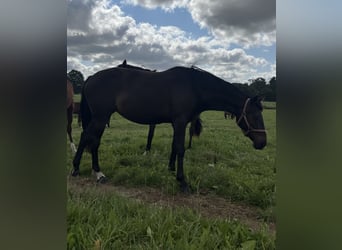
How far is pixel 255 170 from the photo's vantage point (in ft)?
7.94

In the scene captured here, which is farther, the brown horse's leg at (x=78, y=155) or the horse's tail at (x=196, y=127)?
the horse's tail at (x=196, y=127)

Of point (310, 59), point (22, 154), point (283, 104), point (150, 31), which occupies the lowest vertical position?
point (22, 154)

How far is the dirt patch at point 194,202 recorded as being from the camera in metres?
2.15

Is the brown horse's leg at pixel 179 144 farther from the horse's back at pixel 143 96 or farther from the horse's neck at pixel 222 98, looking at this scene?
the horse's neck at pixel 222 98

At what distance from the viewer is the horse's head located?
7.67ft

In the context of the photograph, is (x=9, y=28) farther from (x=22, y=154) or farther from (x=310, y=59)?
(x=310, y=59)

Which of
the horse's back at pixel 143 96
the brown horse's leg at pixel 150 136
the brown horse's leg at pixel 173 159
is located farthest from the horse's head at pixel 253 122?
the brown horse's leg at pixel 150 136

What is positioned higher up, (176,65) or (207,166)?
(176,65)

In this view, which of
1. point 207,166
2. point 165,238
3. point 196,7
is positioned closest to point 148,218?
point 165,238

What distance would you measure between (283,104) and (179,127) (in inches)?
82.7

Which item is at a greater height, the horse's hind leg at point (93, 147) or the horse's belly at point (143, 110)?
the horse's belly at point (143, 110)

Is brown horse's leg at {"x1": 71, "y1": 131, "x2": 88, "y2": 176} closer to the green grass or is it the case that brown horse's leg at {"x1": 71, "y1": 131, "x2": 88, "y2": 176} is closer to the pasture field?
the pasture field

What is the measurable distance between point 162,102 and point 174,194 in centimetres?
89

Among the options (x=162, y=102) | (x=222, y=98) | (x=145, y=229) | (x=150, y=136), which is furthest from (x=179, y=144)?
(x=145, y=229)
